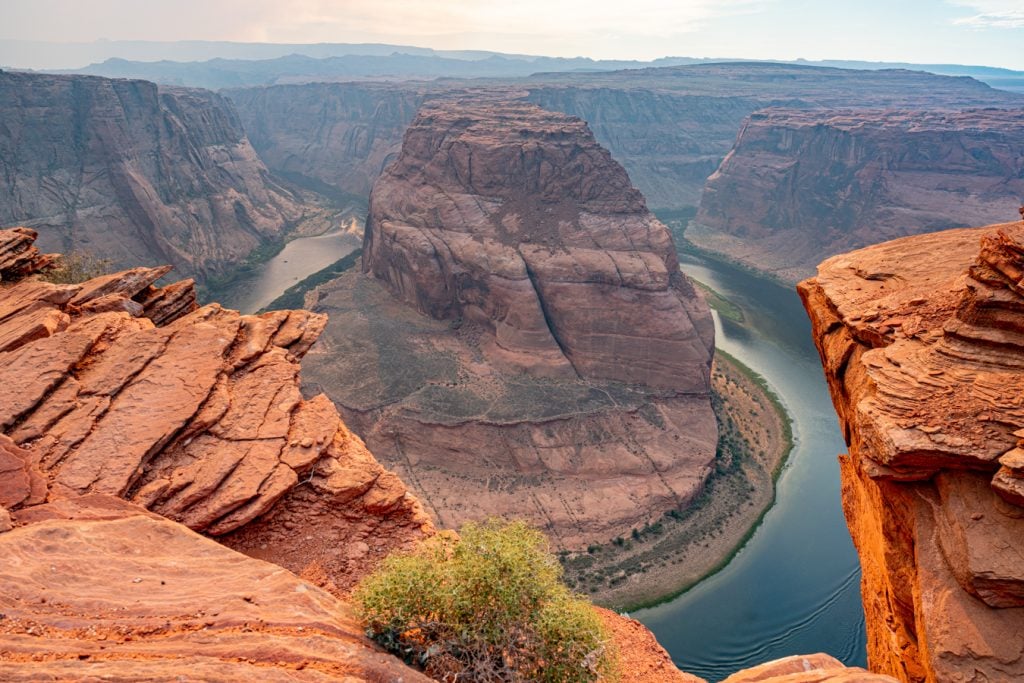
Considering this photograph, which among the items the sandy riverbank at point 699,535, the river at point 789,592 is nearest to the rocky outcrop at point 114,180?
the sandy riverbank at point 699,535

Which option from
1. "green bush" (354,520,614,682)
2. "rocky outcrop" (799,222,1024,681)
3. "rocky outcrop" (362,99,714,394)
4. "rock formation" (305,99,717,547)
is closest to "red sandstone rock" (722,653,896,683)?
"rocky outcrop" (799,222,1024,681)

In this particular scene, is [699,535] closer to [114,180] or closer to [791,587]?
[791,587]

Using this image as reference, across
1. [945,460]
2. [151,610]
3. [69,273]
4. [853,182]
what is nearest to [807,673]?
[945,460]

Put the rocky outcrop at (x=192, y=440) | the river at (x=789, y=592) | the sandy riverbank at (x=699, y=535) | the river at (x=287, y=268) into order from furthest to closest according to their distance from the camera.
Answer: the river at (x=287, y=268), the sandy riverbank at (x=699, y=535), the river at (x=789, y=592), the rocky outcrop at (x=192, y=440)

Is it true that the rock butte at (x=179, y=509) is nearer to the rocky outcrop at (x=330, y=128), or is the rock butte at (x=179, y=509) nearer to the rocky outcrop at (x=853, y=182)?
the rocky outcrop at (x=853, y=182)

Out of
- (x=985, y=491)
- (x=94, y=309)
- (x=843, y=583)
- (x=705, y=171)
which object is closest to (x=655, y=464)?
(x=843, y=583)

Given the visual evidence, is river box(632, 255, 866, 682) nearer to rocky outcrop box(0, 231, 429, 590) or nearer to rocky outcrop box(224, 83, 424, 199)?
rocky outcrop box(0, 231, 429, 590)
